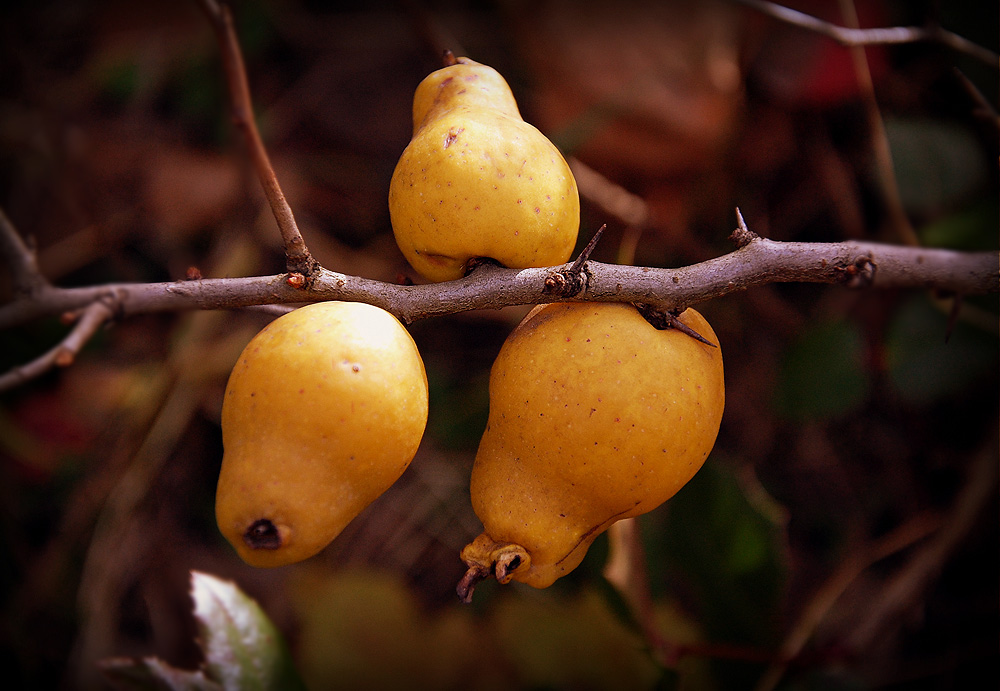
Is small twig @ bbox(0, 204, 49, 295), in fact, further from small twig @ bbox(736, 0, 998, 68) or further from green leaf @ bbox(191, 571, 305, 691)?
small twig @ bbox(736, 0, 998, 68)

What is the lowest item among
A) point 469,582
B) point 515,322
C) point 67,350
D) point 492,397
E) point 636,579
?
point 636,579

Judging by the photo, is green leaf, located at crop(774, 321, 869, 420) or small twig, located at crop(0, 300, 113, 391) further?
green leaf, located at crop(774, 321, 869, 420)

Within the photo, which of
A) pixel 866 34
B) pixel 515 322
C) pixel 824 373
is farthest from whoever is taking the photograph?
pixel 515 322

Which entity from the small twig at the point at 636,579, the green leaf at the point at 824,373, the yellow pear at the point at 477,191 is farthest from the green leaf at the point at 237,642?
the green leaf at the point at 824,373

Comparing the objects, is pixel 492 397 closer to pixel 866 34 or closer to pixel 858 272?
pixel 858 272

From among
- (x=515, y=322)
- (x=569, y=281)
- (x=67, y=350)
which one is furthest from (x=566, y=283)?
(x=515, y=322)

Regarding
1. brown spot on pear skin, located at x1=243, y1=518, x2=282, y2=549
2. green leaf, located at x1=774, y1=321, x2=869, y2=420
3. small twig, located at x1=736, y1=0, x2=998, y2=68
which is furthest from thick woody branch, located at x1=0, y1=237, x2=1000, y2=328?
green leaf, located at x1=774, y1=321, x2=869, y2=420

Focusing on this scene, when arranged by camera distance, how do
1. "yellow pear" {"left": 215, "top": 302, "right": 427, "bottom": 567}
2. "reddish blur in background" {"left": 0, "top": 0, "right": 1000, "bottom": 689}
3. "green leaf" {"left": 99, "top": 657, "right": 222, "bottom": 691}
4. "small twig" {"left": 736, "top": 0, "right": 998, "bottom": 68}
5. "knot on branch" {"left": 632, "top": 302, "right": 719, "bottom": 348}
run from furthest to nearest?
"reddish blur in background" {"left": 0, "top": 0, "right": 1000, "bottom": 689}
"small twig" {"left": 736, "top": 0, "right": 998, "bottom": 68}
"green leaf" {"left": 99, "top": 657, "right": 222, "bottom": 691}
"knot on branch" {"left": 632, "top": 302, "right": 719, "bottom": 348}
"yellow pear" {"left": 215, "top": 302, "right": 427, "bottom": 567}
